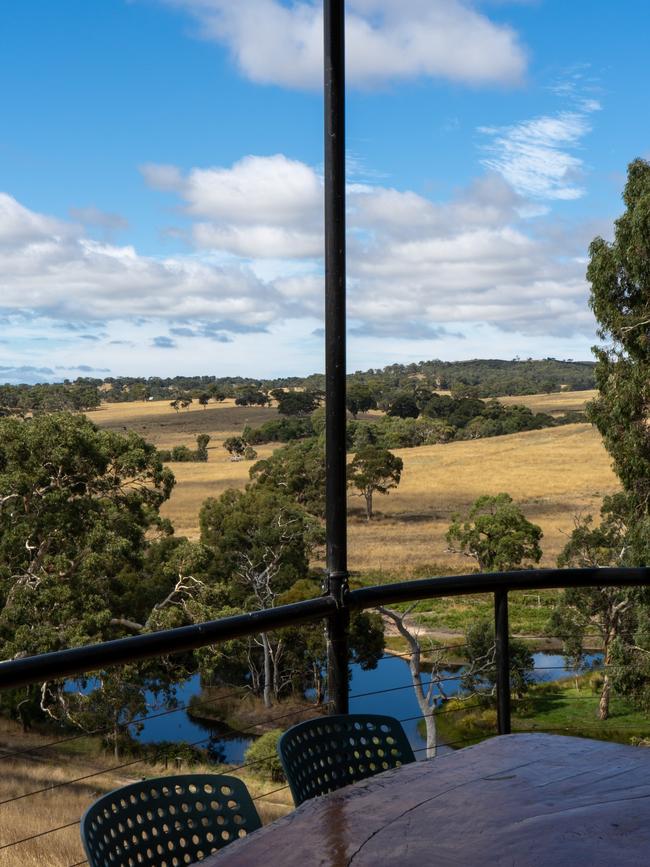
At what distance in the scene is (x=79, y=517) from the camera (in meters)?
13.8

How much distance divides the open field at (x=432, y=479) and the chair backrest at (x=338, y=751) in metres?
20.3

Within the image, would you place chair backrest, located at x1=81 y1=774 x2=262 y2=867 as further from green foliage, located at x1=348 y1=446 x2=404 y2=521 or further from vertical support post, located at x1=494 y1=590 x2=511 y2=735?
green foliage, located at x1=348 y1=446 x2=404 y2=521

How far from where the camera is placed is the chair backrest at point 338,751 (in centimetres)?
150

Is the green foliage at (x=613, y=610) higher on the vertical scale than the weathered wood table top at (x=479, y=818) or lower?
lower

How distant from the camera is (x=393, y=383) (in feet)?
123


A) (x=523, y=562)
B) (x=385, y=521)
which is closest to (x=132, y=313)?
(x=385, y=521)

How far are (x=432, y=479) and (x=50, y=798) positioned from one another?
2038 centimetres

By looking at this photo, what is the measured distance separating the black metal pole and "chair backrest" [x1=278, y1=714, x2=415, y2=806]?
1.32 ft

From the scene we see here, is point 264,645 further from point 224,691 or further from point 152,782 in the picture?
point 152,782

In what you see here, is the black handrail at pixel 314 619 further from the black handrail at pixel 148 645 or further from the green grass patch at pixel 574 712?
the green grass patch at pixel 574 712

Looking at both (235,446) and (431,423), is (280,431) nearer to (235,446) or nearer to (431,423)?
(235,446)

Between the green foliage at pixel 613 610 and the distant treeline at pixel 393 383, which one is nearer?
the green foliage at pixel 613 610

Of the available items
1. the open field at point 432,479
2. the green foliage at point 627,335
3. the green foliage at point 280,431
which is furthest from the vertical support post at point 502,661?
the green foliage at point 280,431

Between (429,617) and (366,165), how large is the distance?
16816 mm
